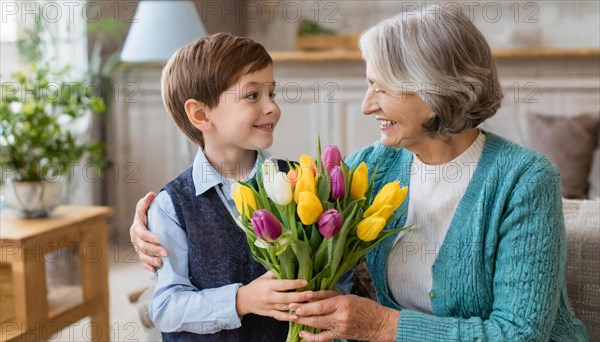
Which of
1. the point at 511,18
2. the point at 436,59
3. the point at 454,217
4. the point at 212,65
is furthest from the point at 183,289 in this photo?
the point at 511,18

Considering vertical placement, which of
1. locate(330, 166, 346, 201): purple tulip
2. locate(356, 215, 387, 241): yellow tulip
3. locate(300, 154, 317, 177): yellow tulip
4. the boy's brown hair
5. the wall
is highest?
the wall

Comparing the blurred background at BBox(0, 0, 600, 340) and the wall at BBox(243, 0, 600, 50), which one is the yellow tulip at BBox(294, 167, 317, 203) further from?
the wall at BBox(243, 0, 600, 50)

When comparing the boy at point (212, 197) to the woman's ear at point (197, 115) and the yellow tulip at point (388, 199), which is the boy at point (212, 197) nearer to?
the woman's ear at point (197, 115)

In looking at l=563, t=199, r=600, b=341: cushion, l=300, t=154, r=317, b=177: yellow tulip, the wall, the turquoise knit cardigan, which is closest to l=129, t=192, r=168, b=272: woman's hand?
l=300, t=154, r=317, b=177: yellow tulip

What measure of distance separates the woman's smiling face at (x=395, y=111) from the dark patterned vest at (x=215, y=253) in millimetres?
363

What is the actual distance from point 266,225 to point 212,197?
1.28ft

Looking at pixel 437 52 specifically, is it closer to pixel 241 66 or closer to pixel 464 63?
pixel 464 63

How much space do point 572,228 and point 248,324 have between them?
771mm

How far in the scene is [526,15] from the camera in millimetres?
4613

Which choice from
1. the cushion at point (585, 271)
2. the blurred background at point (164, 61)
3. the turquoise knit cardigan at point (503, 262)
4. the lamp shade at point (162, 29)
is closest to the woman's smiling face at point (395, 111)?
A: the turquoise knit cardigan at point (503, 262)

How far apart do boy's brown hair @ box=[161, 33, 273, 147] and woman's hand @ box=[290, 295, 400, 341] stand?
48cm

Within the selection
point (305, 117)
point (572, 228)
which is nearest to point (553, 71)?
point (305, 117)

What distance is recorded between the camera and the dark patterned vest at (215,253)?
1.51m

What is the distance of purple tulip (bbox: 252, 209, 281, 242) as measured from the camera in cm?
118
